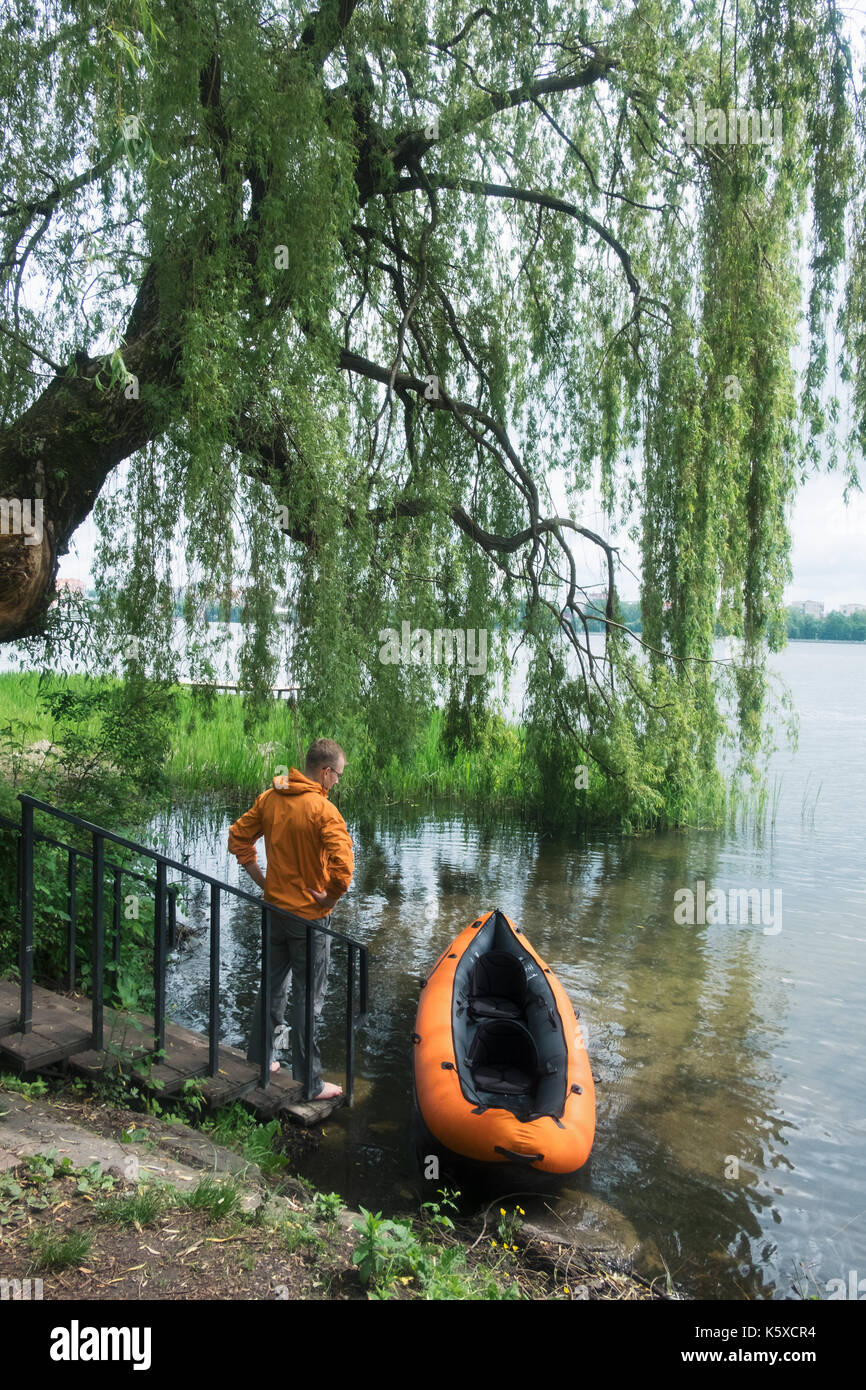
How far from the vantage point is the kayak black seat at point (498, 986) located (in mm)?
5730

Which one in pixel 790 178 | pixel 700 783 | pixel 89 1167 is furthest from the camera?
Answer: pixel 700 783

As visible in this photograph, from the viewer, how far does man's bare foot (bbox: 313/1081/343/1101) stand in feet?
15.6

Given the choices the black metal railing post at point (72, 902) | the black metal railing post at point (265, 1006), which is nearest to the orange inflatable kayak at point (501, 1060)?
the black metal railing post at point (265, 1006)

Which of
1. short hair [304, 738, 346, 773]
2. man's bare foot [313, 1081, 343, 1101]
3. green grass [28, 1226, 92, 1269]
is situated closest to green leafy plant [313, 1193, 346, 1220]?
green grass [28, 1226, 92, 1269]

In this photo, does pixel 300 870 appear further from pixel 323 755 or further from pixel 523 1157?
pixel 523 1157

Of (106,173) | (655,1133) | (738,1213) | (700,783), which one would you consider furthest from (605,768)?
(106,173)

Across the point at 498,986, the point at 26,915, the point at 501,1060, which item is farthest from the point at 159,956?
the point at 498,986

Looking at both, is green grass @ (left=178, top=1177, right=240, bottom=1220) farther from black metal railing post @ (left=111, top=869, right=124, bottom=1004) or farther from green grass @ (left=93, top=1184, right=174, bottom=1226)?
black metal railing post @ (left=111, top=869, right=124, bottom=1004)

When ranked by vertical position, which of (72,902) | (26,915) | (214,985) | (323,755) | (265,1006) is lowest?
(265,1006)

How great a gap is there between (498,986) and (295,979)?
66.4 inches

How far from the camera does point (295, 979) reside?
15.6 feet

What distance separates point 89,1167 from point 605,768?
6354mm

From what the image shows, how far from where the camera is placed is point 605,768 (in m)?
8.78
